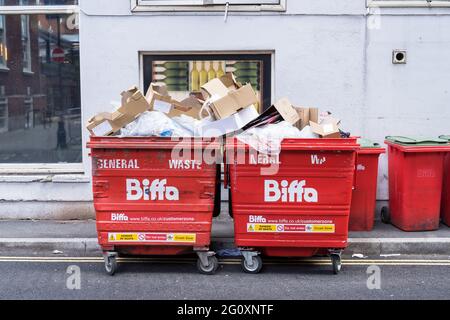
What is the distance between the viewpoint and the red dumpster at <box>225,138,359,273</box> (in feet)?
20.4

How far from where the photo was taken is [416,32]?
8258 millimetres

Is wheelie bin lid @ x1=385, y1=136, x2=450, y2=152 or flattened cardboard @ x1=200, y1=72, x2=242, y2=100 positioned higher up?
flattened cardboard @ x1=200, y1=72, x2=242, y2=100

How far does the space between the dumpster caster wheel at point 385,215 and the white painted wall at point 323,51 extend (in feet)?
3.16

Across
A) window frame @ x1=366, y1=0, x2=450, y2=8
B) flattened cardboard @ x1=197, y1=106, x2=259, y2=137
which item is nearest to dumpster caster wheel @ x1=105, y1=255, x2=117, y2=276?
flattened cardboard @ x1=197, y1=106, x2=259, y2=137

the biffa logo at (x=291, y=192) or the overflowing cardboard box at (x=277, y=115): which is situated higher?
the overflowing cardboard box at (x=277, y=115)

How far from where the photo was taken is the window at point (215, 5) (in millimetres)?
8203

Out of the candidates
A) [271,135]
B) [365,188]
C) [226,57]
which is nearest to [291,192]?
[271,135]

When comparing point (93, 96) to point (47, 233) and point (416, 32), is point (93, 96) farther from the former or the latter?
point (416, 32)

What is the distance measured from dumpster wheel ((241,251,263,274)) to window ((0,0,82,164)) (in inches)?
131

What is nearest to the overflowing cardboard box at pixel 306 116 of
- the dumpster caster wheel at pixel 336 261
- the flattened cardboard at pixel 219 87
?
the flattened cardboard at pixel 219 87

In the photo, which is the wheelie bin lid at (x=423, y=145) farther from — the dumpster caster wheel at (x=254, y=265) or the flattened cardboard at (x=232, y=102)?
the dumpster caster wheel at (x=254, y=265)

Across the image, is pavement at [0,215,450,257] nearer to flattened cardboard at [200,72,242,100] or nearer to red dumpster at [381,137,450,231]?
red dumpster at [381,137,450,231]

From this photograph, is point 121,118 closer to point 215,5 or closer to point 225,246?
point 225,246
